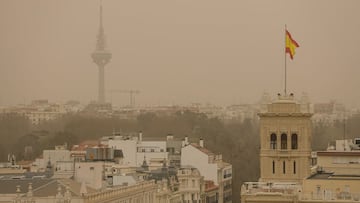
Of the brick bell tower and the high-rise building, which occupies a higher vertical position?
the high-rise building

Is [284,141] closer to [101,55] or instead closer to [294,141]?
[294,141]

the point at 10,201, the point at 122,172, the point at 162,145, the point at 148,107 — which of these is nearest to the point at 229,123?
the point at 148,107

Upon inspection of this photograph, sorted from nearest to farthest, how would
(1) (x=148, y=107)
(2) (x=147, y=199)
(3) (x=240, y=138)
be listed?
1. (2) (x=147, y=199)
2. (3) (x=240, y=138)
3. (1) (x=148, y=107)

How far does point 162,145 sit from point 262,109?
94.1ft

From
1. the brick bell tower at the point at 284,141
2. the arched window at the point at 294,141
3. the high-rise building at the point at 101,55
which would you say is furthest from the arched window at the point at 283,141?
the high-rise building at the point at 101,55

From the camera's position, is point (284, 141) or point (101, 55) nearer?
point (284, 141)

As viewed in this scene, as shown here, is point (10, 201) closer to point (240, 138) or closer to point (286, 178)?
point (286, 178)

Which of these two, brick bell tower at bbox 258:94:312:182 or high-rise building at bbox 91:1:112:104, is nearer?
brick bell tower at bbox 258:94:312:182

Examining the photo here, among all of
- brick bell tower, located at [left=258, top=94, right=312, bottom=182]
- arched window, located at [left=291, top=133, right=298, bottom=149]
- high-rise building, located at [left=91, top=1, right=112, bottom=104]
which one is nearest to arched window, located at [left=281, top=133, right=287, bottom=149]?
brick bell tower, located at [left=258, top=94, right=312, bottom=182]

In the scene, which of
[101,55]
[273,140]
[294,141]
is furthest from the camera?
[101,55]

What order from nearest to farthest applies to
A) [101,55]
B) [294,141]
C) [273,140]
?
[273,140]
[294,141]
[101,55]

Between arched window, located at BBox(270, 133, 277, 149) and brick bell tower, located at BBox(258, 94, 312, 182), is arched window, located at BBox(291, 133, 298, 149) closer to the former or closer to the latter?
brick bell tower, located at BBox(258, 94, 312, 182)

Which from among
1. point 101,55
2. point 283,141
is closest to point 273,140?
point 283,141

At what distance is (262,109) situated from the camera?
37.8 m
